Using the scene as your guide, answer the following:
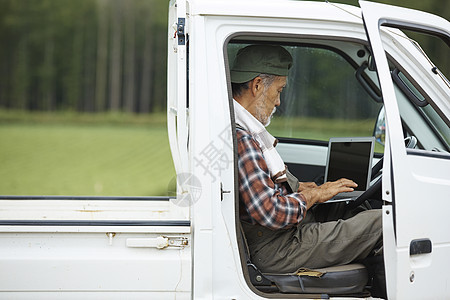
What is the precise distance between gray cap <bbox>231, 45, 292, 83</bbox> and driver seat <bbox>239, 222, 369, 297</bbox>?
0.79 metres

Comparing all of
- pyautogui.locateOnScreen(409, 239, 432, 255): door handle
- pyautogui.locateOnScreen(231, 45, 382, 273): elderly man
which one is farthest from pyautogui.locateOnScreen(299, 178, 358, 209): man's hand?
pyautogui.locateOnScreen(409, 239, 432, 255): door handle

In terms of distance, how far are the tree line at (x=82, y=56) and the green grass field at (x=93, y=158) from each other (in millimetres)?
7703

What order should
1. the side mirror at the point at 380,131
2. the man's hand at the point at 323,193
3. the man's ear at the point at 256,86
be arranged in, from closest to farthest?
the man's hand at the point at 323,193, the man's ear at the point at 256,86, the side mirror at the point at 380,131

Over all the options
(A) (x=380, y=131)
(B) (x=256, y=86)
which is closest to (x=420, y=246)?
(B) (x=256, y=86)

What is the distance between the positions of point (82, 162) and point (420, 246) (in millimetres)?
17050

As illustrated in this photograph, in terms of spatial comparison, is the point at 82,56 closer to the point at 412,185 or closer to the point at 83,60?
the point at 83,60

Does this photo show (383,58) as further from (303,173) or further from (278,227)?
(303,173)

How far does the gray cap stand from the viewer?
2879 millimetres

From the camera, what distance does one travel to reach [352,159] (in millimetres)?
3193

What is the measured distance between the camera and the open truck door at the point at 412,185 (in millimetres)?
2463

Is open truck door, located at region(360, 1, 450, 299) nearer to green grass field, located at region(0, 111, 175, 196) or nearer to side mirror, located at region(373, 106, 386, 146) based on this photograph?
side mirror, located at region(373, 106, 386, 146)

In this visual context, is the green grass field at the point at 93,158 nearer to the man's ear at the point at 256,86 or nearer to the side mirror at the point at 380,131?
the side mirror at the point at 380,131

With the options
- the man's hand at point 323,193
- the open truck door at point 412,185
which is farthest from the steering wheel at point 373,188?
the open truck door at point 412,185

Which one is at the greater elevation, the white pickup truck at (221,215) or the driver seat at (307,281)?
the white pickup truck at (221,215)
